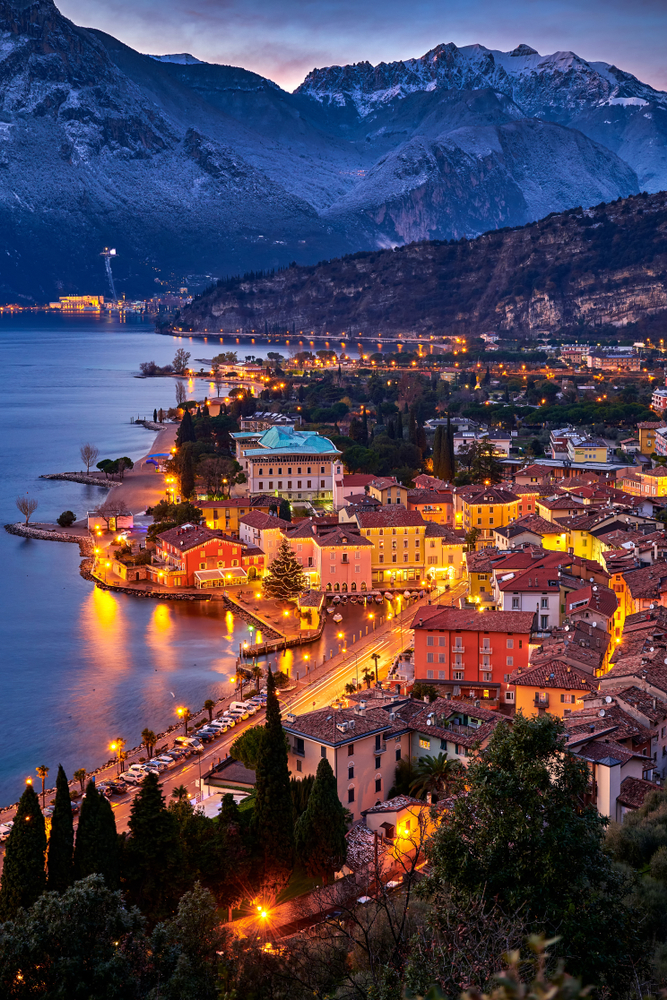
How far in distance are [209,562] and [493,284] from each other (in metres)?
60.9

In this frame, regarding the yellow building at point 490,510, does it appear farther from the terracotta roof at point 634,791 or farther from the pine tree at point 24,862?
the pine tree at point 24,862

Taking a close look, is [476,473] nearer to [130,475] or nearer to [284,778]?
[130,475]

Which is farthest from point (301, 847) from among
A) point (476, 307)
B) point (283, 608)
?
point (476, 307)

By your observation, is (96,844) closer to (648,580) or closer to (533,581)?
(533,581)

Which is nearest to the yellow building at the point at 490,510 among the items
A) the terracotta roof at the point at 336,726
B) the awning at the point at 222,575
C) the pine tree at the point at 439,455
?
the awning at the point at 222,575

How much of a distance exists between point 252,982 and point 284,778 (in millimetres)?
2664

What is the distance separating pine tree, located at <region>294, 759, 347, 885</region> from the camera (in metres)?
7.57

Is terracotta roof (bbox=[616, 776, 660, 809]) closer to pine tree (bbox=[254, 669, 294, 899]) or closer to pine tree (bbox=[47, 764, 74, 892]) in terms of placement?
pine tree (bbox=[254, 669, 294, 899])

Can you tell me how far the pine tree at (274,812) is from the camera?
24.9 feet

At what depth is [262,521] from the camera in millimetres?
19797

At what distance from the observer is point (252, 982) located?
16.9 feet

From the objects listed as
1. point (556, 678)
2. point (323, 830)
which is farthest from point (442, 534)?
point (323, 830)

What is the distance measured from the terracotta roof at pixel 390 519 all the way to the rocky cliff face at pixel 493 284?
4963 centimetres

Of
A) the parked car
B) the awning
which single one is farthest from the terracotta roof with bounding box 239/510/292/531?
the parked car
